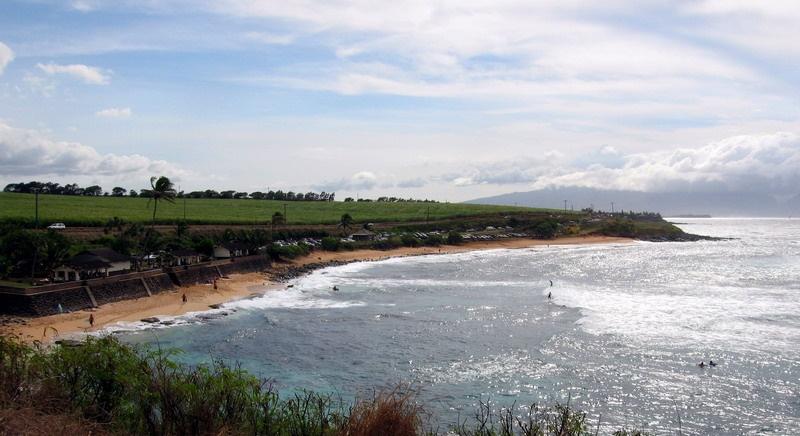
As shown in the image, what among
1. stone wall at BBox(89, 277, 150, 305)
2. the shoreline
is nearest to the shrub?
the shoreline

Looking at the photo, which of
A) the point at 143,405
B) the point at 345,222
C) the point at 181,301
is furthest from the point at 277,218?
the point at 143,405

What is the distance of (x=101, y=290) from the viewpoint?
42531 millimetres

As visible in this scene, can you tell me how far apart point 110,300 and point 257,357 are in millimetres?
17550

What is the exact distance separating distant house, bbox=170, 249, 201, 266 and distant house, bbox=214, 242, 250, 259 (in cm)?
507

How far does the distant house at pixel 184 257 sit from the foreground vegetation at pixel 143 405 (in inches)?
1634

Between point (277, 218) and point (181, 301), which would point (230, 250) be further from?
point (277, 218)

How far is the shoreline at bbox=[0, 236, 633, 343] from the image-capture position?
34438mm

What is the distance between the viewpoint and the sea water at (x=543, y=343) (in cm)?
2397

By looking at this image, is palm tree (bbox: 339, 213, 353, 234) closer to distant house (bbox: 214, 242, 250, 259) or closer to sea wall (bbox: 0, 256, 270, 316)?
distant house (bbox: 214, 242, 250, 259)

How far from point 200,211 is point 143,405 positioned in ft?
341

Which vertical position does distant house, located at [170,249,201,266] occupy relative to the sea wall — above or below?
above

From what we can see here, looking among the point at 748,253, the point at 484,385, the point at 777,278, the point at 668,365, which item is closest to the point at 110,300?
the point at 484,385

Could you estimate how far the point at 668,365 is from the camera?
2886 cm

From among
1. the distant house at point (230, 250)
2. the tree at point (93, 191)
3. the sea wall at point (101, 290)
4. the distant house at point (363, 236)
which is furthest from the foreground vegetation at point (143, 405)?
the tree at point (93, 191)
